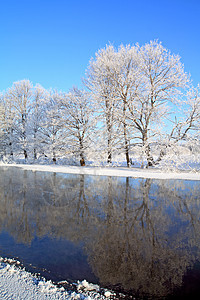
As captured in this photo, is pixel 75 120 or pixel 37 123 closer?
pixel 75 120

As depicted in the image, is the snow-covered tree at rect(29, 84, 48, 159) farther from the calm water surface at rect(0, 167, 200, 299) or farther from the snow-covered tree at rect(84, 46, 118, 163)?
the calm water surface at rect(0, 167, 200, 299)

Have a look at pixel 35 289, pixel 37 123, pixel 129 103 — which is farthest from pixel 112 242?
pixel 37 123

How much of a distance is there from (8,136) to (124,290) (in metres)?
31.5

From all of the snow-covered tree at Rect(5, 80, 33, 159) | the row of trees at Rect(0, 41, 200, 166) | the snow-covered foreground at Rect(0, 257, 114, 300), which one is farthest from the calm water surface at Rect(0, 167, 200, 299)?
the snow-covered tree at Rect(5, 80, 33, 159)

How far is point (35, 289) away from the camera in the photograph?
2396mm

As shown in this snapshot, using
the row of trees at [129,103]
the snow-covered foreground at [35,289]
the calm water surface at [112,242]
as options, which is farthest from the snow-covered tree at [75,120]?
the snow-covered foreground at [35,289]

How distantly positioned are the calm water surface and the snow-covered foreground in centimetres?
18

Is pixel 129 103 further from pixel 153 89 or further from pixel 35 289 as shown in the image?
pixel 35 289

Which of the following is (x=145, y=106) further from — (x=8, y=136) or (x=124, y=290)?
(x=8, y=136)

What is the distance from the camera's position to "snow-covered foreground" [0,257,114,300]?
228 cm

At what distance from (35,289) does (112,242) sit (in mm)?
1716

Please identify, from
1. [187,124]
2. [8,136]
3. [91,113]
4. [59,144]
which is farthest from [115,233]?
[8,136]

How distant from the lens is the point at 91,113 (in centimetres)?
1967

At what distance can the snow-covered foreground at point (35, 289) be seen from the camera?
7.47 feet
